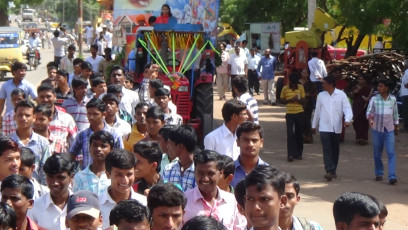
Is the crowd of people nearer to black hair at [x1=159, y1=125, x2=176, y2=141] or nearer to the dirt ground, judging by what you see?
black hair at [x1=159, y1=125, x2=176, y2=141]

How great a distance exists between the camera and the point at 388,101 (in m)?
13.2

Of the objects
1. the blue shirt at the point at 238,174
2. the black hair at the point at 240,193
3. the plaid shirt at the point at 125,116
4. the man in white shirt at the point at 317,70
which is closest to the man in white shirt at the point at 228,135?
the blue shirt at the point at 238,174

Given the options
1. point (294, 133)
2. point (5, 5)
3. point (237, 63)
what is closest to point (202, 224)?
point (294, 133)

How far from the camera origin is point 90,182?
24.1 ft

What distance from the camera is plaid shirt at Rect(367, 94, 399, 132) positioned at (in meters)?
13.1

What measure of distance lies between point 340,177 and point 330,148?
774 mm

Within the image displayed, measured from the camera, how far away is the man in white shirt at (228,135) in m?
8.48

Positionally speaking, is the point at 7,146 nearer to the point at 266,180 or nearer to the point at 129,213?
the point at 129,213

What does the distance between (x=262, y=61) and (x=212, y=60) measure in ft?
31.6

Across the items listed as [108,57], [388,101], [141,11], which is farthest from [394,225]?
[141,11]

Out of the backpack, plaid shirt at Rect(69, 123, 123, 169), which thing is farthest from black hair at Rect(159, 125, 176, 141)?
the backpack

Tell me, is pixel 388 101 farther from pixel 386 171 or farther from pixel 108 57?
pixel 108 57

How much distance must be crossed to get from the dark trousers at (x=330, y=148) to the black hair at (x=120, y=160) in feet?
23.6

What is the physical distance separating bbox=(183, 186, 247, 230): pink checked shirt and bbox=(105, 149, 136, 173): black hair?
1.61ft
